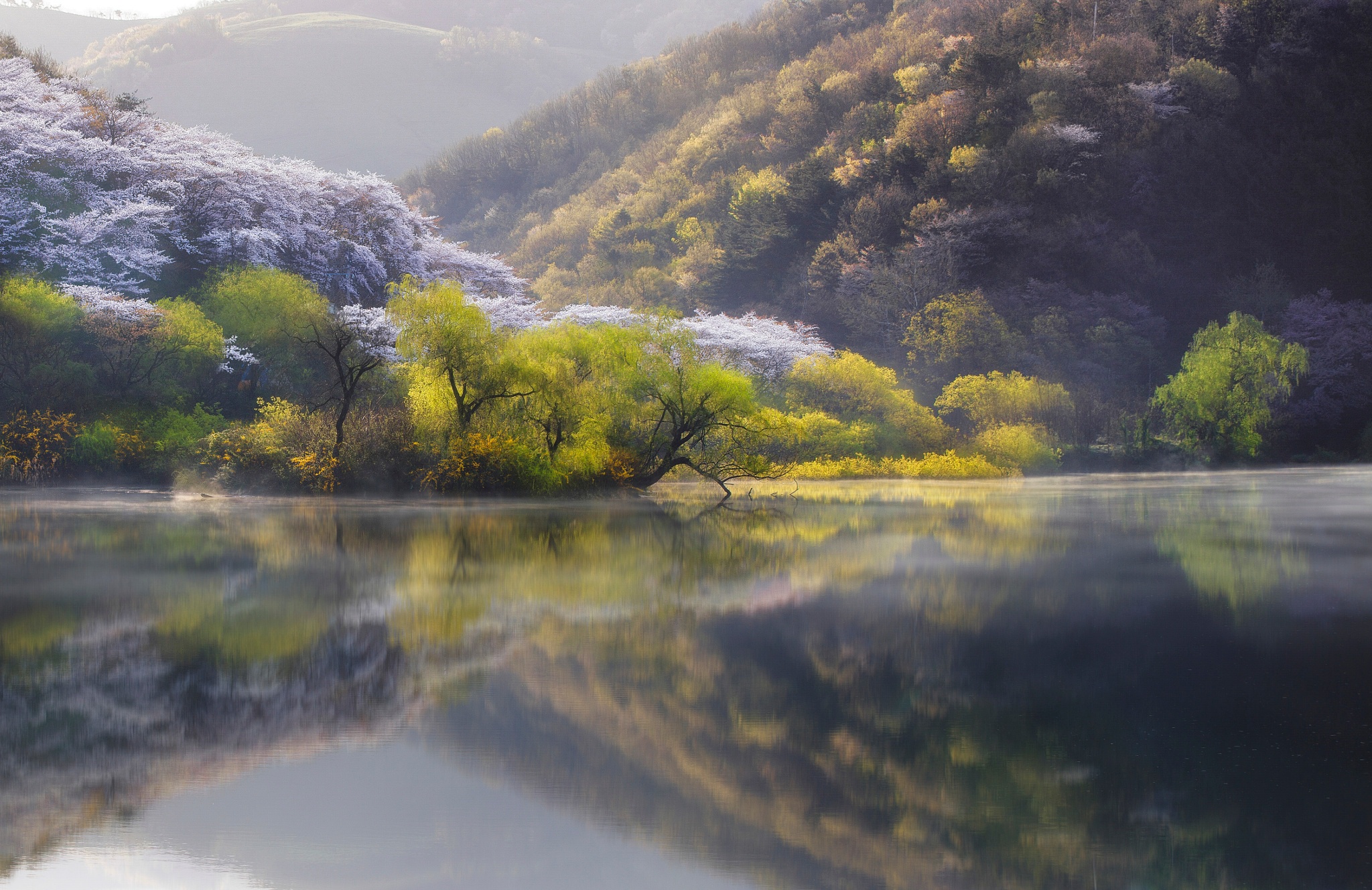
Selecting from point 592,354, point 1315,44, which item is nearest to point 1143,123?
point 1315,44

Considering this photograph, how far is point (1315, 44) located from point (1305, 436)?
16726 millimetres

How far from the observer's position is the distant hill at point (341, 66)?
110 m

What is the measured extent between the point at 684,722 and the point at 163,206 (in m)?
28.6

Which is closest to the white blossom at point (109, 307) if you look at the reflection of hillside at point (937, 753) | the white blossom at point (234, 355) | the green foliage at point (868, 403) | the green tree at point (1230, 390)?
the white blossom at point (234, 355)

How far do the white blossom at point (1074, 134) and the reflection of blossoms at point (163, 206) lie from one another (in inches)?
933

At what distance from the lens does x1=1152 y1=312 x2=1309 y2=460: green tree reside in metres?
34.1

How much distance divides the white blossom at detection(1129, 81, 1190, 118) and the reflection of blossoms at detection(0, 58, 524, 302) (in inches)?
1100

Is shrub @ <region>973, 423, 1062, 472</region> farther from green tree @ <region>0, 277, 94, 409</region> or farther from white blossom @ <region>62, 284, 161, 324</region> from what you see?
green tree @ <region>0, 277, 94, 409</region>

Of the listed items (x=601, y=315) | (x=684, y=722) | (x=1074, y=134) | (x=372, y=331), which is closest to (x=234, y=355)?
(x=372, y=331)

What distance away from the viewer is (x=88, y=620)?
323 inches

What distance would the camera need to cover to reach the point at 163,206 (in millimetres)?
29031

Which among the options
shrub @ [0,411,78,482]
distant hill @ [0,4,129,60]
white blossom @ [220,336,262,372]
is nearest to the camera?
shrub @ [0,411,78,482]

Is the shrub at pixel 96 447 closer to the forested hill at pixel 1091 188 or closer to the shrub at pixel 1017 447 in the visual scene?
the shrub at pixel 1017 447

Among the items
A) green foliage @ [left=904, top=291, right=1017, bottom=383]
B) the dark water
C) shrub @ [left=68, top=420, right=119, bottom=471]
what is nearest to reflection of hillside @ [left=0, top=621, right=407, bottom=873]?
the dark water
